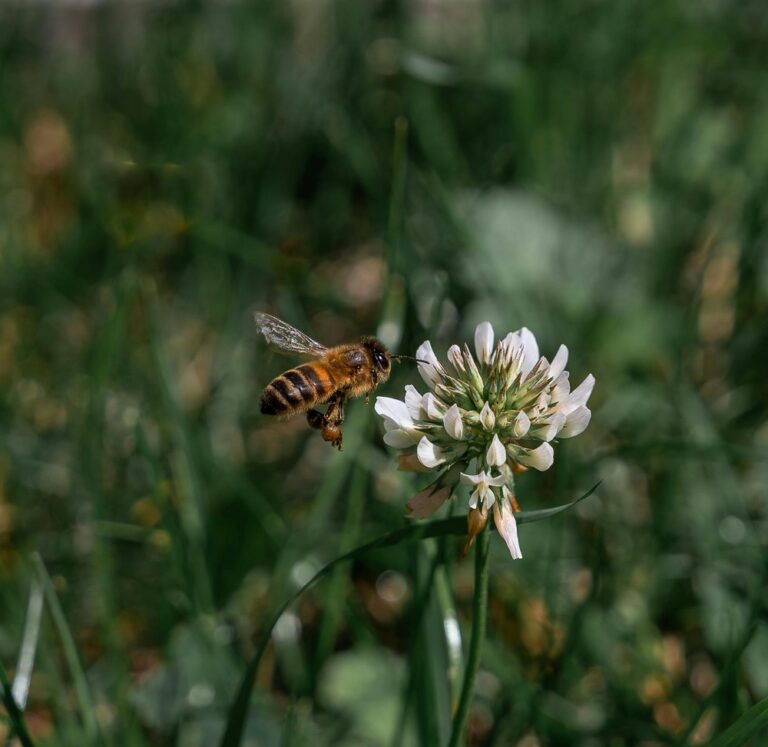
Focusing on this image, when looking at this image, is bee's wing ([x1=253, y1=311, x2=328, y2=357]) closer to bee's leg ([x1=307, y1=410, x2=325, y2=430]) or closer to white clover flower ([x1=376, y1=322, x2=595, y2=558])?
bee's leg ([x1=307, y1=410, x2=325, y2=430])

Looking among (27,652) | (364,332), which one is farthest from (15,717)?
(364,332)

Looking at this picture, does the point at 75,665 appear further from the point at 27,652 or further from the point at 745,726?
the point at 745,726

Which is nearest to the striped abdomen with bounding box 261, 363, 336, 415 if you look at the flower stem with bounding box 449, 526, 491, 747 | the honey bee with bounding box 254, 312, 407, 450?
the honey bee with bounding box 254, 312, 407, 450

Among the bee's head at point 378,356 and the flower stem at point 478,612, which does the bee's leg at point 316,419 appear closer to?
the bee's head at point 378,356

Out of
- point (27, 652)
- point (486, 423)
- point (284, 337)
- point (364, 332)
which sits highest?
point (486, 423)

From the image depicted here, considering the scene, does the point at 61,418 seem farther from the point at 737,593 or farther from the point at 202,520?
the point at 737,593

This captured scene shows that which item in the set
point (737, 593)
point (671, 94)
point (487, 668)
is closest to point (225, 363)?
point (487, 668)
